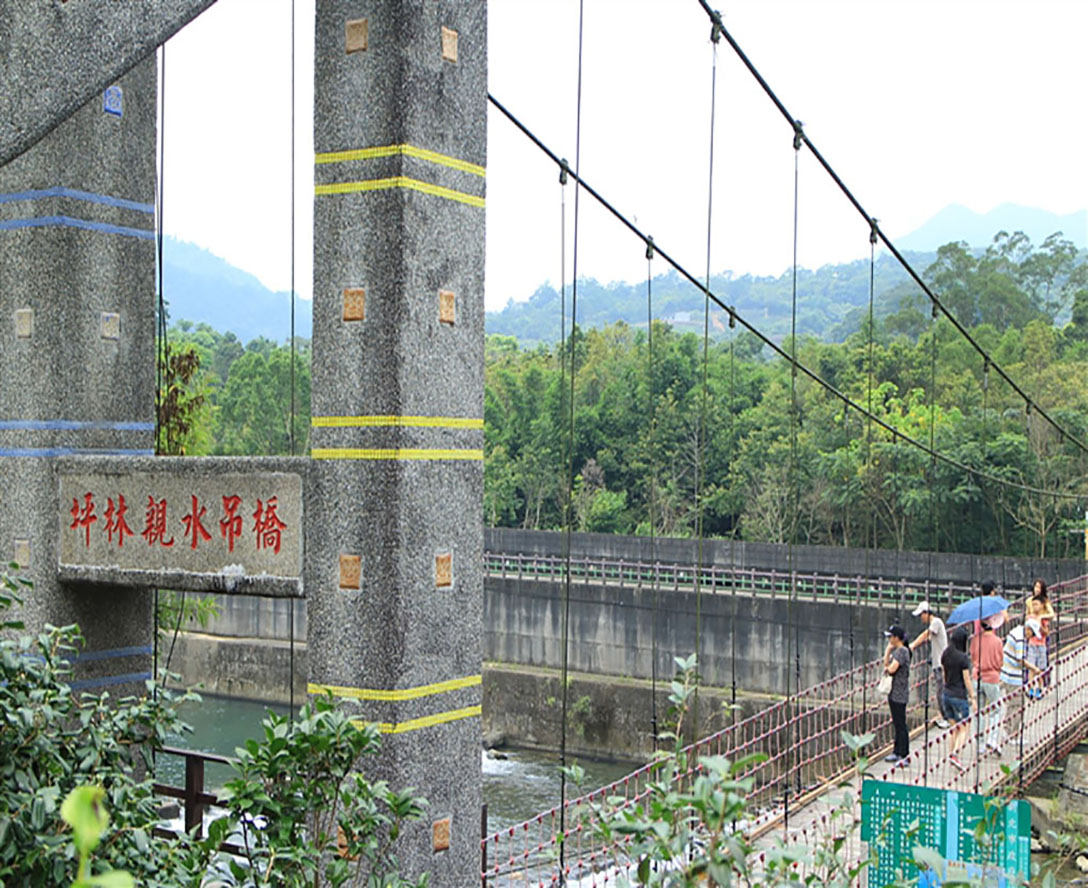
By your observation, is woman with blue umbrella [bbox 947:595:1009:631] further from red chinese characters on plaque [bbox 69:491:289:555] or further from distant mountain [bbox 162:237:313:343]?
distant mountain [bbox 162:237:313:343]

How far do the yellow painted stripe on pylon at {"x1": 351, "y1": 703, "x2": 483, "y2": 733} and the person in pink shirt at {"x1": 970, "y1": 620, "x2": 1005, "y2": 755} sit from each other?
408cm

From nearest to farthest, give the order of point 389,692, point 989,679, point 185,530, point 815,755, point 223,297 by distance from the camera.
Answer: point 389,692
point 185,530
point 989,679
point 815,755
point 223,297

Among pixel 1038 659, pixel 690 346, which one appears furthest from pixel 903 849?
pixel 690 346

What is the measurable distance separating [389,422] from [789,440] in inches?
718

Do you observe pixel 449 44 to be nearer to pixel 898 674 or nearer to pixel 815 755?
pixel 898 674

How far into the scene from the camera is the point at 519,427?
25969 millimetres

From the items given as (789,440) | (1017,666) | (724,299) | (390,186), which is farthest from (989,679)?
(724,299)

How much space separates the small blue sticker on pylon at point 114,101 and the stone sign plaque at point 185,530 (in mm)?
1410

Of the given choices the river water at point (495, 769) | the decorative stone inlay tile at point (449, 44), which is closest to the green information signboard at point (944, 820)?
the decorative stone inlay tile at point (449, 44)

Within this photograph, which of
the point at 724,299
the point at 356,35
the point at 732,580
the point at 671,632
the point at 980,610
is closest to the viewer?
A: the point at 356,35

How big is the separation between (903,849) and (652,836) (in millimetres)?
2889

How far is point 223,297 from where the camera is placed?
173000 millimetres

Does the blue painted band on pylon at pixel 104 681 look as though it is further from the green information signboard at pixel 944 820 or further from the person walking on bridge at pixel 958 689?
the person walking on bridge at pixel 958 689

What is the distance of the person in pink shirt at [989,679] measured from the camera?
289 inches
